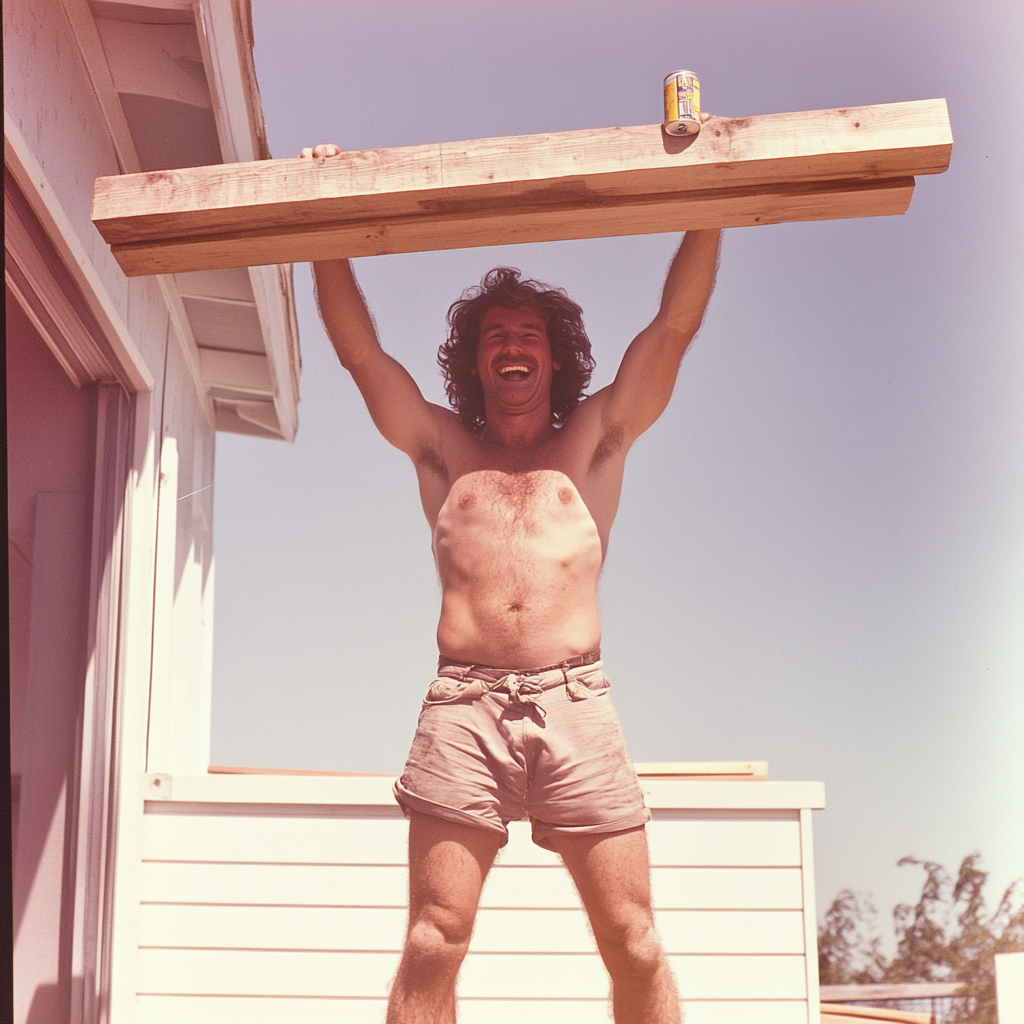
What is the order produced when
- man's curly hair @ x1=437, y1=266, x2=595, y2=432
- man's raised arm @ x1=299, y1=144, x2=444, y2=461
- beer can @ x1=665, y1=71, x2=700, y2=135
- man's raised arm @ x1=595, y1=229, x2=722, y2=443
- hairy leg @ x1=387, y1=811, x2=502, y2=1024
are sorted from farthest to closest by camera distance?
man's curly hair @ x1=437, y1=266, x2=595, y2=432 → man's raised arm @ x1=299, y1=144, x2=444, y2=461 → man's raised arm @ x1=595, y1=229, x2=722, y2=443 → hairy leg @ x1=387, y1=811, x2=502, y2=1024 → beer can @ x1=665, y1=71, x2=700, y2=135

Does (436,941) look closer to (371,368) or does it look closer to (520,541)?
(520,541)

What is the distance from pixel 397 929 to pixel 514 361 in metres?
1.71

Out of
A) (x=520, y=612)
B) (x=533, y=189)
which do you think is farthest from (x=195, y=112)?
(x=520, y=612)

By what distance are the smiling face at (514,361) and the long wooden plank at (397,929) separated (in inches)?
61.0

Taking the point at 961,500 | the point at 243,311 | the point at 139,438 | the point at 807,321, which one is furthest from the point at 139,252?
the point at 961,500

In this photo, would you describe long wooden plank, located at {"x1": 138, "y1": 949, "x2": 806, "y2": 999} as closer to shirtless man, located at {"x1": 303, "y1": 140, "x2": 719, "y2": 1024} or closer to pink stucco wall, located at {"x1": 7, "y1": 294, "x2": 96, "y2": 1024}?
pink stucco wall, located at {"x1": 7, "y1": 294, "x2": 96, "y2": 1024}

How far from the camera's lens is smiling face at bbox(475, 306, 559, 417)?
9.35 feet

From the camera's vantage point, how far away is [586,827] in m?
2.52

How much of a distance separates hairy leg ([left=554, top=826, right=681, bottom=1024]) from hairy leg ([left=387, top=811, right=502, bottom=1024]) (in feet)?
0.70

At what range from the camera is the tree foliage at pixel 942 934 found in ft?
10.8

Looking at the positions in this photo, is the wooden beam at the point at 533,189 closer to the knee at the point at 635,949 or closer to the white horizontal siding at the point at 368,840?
the knee at the point at 635,949

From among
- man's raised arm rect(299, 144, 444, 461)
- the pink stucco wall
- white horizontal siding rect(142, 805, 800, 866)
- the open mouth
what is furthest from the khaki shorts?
the pink stucco wall

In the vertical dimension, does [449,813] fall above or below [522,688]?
below

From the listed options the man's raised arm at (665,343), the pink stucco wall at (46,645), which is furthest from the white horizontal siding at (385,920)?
the man's raised arm at (665,343)
